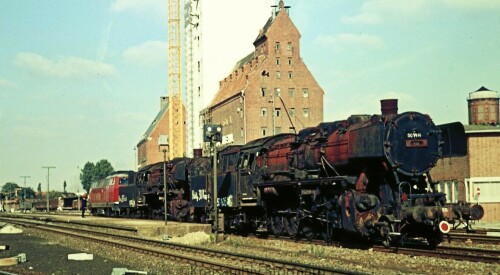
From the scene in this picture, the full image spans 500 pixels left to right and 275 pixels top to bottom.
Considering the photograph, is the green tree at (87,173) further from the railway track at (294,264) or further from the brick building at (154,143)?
the railway track at (294,264)

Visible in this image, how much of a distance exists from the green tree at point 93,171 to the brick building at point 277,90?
100626mm

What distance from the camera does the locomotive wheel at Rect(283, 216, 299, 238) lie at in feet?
75.6

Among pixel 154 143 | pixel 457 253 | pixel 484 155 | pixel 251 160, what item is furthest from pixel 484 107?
pixel 154 143

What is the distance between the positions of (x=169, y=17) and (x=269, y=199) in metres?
88.9

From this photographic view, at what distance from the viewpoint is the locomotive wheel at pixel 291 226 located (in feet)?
75.6

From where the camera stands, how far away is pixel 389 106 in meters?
19.9

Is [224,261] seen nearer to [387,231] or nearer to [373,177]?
[387,231]

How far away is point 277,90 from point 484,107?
28.2 metres

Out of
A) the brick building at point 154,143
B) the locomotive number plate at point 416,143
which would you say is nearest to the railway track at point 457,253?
the locomotive number plate at point 416,143

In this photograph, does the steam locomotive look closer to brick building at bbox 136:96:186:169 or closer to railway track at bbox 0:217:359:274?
railway track at bbox 0:217:359:274

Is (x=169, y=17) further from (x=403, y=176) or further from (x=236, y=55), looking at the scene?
(x=403, y=176)

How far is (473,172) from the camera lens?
1586 inches

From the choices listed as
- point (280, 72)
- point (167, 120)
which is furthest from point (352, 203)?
point (167, 120)

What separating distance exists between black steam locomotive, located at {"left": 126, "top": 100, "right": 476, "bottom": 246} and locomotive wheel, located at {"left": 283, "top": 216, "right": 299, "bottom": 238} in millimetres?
39
